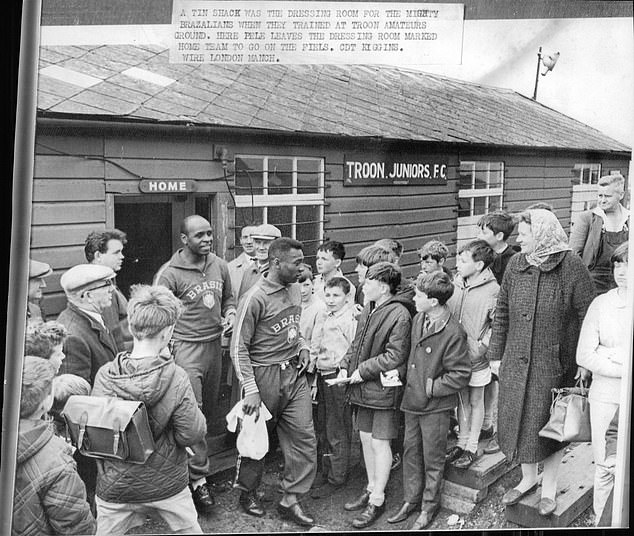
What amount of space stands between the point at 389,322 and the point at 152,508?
4.99 ft

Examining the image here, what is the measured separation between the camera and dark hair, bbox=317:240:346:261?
3804 mm

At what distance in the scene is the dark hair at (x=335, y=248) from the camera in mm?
3804

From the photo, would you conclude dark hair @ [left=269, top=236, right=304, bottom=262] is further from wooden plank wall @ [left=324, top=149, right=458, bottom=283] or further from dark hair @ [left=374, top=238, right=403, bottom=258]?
dark hair @ [left=374, top=238, right=403, bottom=258]

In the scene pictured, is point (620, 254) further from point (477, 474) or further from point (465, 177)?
point (477, 474)

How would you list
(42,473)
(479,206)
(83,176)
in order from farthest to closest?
(479,206), (42,473), (83,176)

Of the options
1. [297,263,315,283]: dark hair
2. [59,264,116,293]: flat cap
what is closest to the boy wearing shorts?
[297,263,315,283]: dark hair

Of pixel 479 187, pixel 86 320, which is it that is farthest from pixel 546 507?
pixel 86 320

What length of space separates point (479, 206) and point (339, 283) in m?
0.84

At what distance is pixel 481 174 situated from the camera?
155 inches

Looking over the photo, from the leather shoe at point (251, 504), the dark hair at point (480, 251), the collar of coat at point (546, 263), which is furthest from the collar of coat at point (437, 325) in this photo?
the leather shoe at point (251, 504)

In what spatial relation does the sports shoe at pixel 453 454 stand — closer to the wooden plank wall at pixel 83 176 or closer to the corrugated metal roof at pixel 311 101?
the corrugated metal roof at pixel 311 101

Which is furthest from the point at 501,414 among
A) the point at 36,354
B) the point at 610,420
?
the point at 36,354

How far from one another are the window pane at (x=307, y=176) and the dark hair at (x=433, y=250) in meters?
0.62

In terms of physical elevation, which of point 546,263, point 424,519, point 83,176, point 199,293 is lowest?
point 424,519
